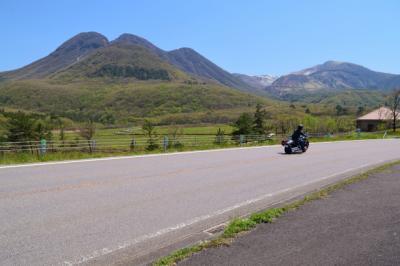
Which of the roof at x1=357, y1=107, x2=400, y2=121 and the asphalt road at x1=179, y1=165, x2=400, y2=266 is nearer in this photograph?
the asphalt road at x1=179, y1=165, x2=400, y2=266

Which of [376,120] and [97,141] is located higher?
[376,120]

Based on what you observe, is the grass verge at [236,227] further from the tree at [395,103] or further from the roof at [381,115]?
the roof at [381,115]

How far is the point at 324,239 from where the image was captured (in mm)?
5383

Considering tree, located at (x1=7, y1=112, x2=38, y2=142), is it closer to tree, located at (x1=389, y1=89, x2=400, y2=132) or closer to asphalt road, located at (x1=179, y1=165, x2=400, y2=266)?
asphalt road, located at (x1=179, y1=165, x2=400, y2=266)

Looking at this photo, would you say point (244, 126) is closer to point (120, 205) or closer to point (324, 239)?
point (120, 205)

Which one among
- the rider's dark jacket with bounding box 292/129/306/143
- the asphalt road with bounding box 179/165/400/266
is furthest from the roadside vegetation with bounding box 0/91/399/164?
the asphalt road with bounding box 179/165/400/266

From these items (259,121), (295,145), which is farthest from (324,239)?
(259,121)

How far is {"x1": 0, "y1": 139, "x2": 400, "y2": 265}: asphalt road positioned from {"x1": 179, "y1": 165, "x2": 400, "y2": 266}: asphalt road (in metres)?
0.98

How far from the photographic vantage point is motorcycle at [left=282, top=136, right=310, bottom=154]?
2208 cm

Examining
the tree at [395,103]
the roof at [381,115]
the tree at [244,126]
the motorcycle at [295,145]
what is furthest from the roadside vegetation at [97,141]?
the roof at [381,115]

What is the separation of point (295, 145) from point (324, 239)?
685 inches

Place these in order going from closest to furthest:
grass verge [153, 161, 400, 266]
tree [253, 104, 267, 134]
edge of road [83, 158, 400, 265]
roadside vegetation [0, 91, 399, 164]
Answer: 1. grass verge [153, 161, 400, 266]
2. edge of road [83, 158, 400, 265]
3. roadside vegetation [0, 91, 399, 164]
4. tree [253, 104, 267, 134]

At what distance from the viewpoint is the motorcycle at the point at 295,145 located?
72.4 feet

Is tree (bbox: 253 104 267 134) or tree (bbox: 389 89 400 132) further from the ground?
tree (bbox: 389 89 400 132)
